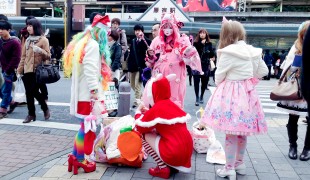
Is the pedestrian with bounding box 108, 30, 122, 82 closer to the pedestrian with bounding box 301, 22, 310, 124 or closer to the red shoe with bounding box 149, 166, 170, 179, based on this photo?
the red shoe with bounding box 149, 166, 170, 179

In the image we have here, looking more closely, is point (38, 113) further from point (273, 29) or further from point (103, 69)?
point (273, 29)

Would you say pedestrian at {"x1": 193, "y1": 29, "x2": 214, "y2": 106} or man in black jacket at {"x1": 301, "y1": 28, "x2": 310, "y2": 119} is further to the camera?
pedestrian at {"x1": 193, "y1": 29, "x2": 214, "y2": 106}

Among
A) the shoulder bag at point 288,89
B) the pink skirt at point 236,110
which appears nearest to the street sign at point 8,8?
the shoulder bag at point 288,89

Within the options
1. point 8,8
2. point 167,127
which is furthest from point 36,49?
point 8,8

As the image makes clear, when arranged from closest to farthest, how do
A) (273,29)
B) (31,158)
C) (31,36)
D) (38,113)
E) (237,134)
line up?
1. (237,134)
2. (31,158)
3. (31,36)
4. (38,113)
5. (273,29)

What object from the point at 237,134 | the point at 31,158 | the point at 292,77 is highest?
the point at 292,77

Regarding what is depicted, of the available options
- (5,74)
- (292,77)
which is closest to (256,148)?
(292,77)

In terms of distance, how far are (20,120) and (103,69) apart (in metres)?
3.15

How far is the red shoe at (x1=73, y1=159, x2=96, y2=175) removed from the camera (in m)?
3.82

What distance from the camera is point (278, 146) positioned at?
5.08 m

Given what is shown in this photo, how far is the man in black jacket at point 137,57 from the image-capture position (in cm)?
718

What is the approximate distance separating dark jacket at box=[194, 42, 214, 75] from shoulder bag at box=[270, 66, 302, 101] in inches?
154

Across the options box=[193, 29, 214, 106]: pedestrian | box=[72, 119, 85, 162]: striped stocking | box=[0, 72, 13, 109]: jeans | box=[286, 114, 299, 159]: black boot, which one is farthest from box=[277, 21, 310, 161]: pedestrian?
box=[0, 72, 13, 109]: jeans

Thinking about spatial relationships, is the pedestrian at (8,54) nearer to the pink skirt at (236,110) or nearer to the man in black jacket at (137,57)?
the man in black jacket at (137,57)
